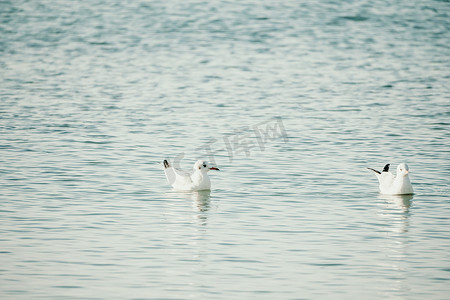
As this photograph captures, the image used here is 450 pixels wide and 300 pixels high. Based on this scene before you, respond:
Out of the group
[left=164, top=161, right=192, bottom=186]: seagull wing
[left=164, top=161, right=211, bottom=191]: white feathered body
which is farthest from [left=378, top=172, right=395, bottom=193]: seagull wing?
[left=164, top=161, right=192, bottom=186]: seagull wing

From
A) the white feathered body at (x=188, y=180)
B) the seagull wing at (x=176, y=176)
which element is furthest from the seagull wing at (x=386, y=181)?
the seagull wing at (x=176, y=176)

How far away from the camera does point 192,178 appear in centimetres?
1792

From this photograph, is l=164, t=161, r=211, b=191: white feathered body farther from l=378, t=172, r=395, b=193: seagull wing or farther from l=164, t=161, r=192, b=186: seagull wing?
l=378, t=172, r=395, b=193: seagull wing

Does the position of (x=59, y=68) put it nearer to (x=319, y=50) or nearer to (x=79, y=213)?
(x=319, y=50)

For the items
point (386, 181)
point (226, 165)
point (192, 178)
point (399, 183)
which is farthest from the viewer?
point (226, 165)

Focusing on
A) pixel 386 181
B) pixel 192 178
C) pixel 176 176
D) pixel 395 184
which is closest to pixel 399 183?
pixel 395 184

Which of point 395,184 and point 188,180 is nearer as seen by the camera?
point 395,184

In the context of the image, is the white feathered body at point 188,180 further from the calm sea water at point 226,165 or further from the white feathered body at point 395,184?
the white feathered body at point 395,184

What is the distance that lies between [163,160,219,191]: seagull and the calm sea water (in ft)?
0.79

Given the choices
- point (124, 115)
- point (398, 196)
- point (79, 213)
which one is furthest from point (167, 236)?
point (124, 115)

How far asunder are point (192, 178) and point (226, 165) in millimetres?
2669

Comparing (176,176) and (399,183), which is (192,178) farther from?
(399,183)

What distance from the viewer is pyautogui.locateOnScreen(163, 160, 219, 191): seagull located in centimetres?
1773

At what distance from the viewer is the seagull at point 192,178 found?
17734 millimetres
